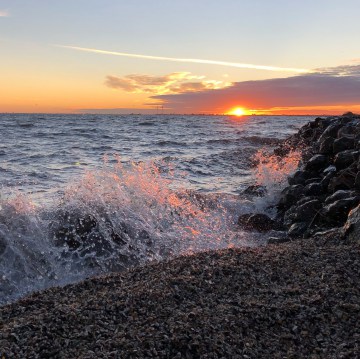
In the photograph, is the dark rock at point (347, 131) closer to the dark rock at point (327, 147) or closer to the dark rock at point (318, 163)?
the dark rock at point (327, 147)

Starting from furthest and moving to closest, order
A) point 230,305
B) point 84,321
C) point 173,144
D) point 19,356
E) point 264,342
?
point 173,144 → point 230,305 → point 84,321 → point 264,342 → point 19,356

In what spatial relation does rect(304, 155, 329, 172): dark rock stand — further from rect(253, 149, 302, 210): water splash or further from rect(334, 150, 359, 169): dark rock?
rect(334, 150, 359, 169): dark rock

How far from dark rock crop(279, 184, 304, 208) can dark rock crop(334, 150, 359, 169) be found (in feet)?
2.94

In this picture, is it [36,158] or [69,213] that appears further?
[36,158]

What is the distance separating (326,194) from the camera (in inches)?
320

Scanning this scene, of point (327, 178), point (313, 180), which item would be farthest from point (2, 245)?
point (313, 180)

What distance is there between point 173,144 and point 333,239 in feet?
71.2

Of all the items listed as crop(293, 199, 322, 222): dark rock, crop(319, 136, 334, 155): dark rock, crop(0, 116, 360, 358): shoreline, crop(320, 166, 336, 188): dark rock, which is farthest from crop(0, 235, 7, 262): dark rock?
crop(319, 136, 334, 155): dark rock

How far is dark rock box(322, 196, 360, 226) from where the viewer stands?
246 inches

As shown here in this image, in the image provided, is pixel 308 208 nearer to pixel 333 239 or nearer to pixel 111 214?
pixel 333 239

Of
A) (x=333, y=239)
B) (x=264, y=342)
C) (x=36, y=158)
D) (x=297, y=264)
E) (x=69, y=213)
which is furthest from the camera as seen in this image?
(x=36, y=158)

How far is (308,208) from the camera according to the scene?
24.0 feet

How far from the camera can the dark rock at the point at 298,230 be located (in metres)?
6.59

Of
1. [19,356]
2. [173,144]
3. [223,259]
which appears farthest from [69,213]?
[173,144]
